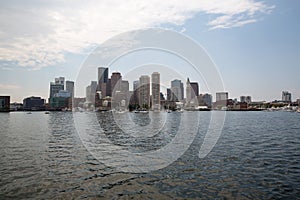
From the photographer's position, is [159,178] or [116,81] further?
[116,81]

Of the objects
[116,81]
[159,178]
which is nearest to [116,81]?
[116,81]

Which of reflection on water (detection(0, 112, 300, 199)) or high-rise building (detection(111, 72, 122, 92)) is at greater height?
high-rise building (detection(111, 72, 122, 92))

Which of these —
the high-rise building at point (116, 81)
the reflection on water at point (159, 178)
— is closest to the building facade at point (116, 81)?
the high-rise building at point (116, 81)

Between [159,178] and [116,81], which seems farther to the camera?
[116,81]

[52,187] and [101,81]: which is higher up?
[101,81]

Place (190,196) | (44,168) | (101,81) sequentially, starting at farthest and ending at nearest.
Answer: (101,81), (44,168), (190,196)

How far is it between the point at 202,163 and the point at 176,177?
508 cm

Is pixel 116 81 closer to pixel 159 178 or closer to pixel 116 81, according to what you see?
pixel 116 81

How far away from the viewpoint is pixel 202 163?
71.7ft

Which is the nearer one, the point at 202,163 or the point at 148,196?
the point at 148,196

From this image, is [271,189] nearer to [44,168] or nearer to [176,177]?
[176,177]

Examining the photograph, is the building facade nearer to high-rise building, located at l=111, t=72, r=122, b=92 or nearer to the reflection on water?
high-rise building, located at l=111, t=72, r=122, b=92

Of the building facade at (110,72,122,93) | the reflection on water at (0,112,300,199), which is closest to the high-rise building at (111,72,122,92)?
the building facade at (110,72,122,93)

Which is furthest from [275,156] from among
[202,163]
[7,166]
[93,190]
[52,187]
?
[7,166]
